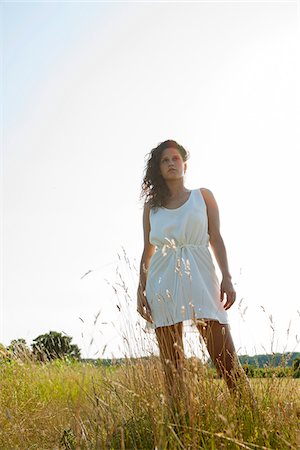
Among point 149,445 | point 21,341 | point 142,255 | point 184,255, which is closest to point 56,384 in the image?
point 21,341

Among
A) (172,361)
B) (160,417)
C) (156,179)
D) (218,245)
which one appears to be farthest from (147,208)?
(160,417)

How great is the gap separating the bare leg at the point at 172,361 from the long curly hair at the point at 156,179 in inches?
33.1

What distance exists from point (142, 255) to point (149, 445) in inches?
54.0

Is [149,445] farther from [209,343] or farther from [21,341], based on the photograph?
[21,341]

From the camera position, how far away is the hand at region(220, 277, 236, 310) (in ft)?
10.6

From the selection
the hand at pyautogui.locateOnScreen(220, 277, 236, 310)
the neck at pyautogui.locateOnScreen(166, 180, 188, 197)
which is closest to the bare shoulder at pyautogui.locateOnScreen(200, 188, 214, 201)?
the neck at pyautogui.locateOnScreen(166, 180, 188, 197)

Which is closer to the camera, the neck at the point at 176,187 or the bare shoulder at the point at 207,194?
the bare shoulder at the point at 207,194

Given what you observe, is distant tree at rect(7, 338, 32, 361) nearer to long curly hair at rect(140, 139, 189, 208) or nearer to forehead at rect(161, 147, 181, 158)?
long curly hair at rect(140, 139, 189, 208)

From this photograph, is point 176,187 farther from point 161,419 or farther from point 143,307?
point 161,419

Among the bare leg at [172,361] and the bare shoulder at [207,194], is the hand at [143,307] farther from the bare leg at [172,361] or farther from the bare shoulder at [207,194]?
the bare shoulder at [207,194]

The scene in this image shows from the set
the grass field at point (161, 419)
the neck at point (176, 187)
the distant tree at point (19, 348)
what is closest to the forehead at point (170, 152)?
the neck at point (176, 187)

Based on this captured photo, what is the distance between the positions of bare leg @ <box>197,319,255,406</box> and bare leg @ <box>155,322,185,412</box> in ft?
0.51

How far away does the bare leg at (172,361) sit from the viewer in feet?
8.59

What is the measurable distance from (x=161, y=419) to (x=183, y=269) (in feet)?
3.43
